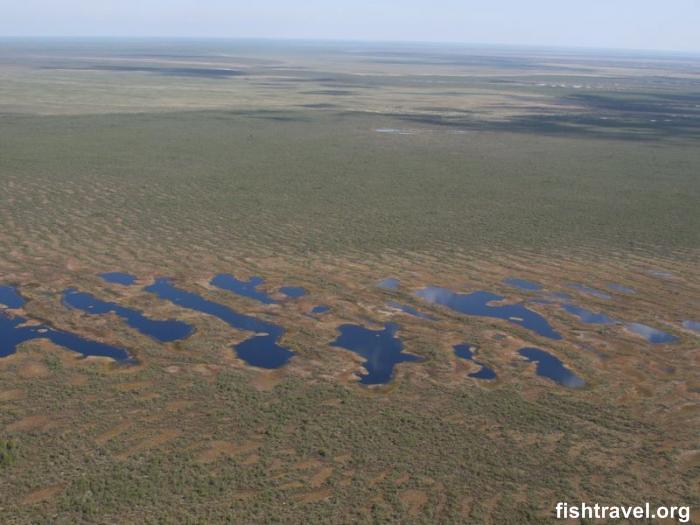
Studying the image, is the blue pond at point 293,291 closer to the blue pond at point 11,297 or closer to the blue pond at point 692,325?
the blue pond at point 11,297

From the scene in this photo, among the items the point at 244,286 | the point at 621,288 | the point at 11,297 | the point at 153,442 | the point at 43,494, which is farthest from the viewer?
the point at 621,288

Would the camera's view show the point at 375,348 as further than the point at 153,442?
Yes

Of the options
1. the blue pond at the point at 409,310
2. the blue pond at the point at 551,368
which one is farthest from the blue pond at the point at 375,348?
the blue pond at the point at 551,368

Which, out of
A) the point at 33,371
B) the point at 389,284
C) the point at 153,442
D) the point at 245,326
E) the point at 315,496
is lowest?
the point at 315,496

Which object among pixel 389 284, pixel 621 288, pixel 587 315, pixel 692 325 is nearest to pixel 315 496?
pixel 389 284

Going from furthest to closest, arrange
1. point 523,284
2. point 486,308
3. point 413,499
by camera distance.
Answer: point 523,284 → point 486,308 → point 413,499

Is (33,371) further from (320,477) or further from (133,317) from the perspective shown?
(320,477)
